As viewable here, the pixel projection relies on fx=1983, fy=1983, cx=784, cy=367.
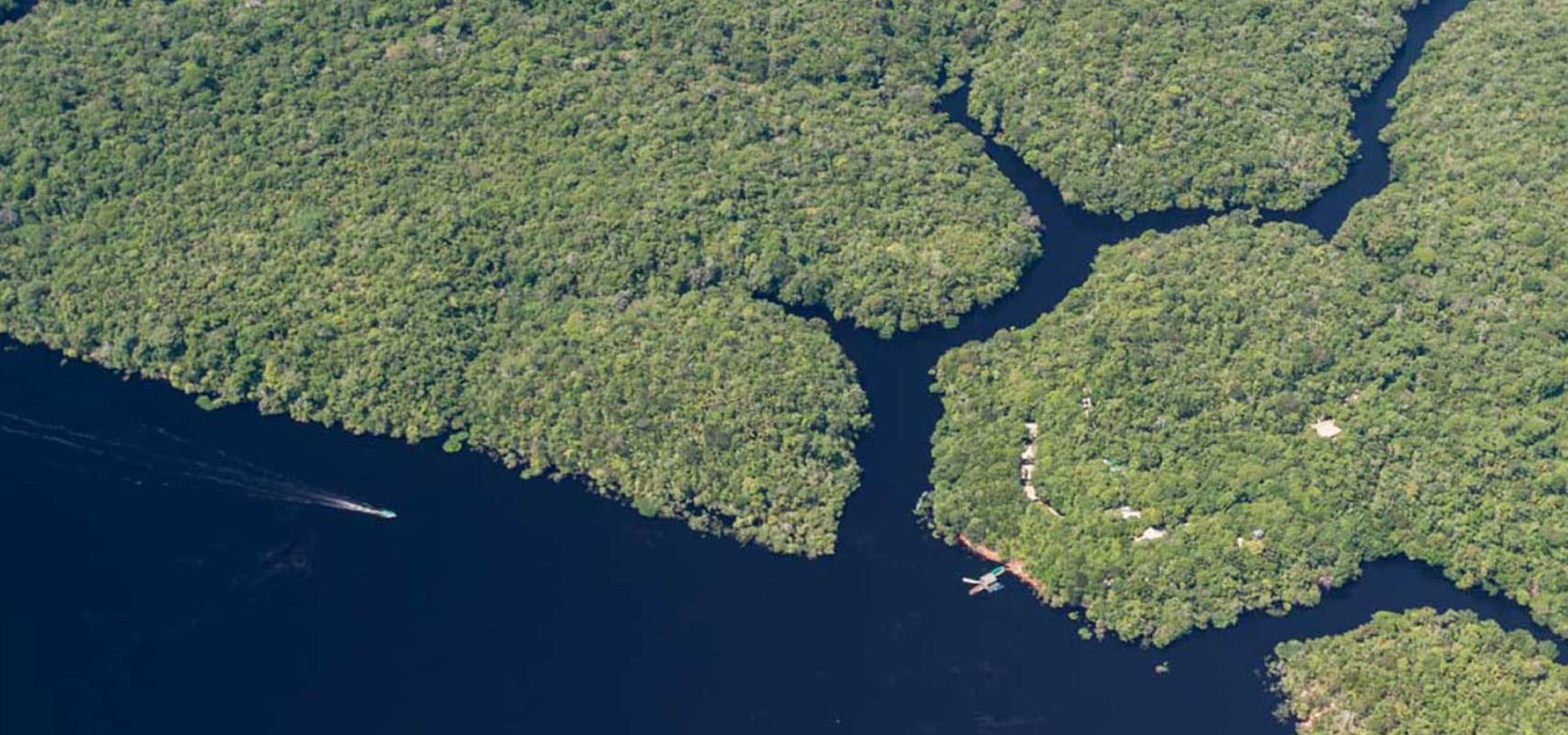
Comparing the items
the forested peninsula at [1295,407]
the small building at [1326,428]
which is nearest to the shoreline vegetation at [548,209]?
the forested peninsula at [1295,407]

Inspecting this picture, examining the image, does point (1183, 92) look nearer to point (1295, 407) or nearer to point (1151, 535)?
point (1295, 407)

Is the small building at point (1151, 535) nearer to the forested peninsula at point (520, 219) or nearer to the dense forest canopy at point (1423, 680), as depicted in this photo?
the dense forest canopy at point (1423, 680)

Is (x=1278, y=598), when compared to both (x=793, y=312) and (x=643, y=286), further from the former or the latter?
(x=643, y=286)

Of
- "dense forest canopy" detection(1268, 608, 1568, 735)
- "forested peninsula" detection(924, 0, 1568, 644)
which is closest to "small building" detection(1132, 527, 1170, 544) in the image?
"forested peninsula" detection(924, 0, 1568, 644)

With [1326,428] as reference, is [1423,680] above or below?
below

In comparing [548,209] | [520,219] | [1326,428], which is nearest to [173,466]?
[520,219]

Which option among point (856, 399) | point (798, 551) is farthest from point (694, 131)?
point (798, 551)

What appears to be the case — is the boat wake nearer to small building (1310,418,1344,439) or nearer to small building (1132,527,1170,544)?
small building (1132,527,1170,544)
